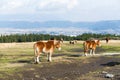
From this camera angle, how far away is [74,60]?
38656mm

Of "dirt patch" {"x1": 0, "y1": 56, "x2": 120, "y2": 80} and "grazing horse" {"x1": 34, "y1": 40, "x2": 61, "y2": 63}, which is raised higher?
"grazing horse" {"x1": 34, "y1": 40, "x2": 61, "y2": 63}

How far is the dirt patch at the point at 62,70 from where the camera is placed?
91.4ft

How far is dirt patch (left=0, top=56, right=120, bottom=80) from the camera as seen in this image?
Answer: 27.8 meters

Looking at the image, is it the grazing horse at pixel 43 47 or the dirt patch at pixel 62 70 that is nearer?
the dirt patch at pixel 62 70

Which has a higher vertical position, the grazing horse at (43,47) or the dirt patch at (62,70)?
the grazing horse at (43,47)

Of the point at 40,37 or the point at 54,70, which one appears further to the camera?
the point at 40,37

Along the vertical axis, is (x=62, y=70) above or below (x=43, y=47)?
below

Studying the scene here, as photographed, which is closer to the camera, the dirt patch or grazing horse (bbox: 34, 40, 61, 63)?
the dirt patch

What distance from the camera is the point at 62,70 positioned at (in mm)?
31891

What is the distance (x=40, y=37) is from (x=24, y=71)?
380 feet

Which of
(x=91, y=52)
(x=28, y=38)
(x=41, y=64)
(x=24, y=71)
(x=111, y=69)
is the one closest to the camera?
(x=24, y=71)

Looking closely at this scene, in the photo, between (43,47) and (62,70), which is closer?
(62,70)

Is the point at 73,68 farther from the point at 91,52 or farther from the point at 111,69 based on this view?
the point at 91,52

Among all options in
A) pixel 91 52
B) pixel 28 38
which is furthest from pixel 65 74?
pixel 28 38
